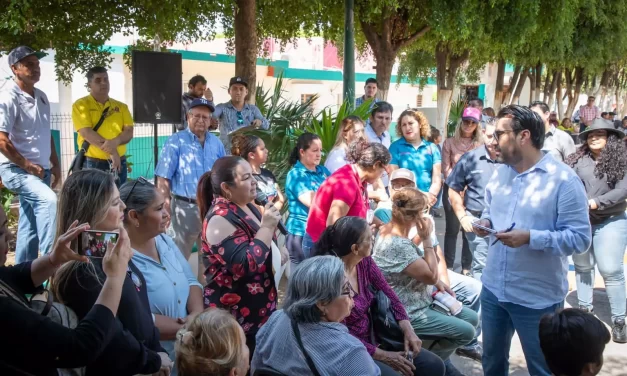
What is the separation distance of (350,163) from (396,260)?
1153mm

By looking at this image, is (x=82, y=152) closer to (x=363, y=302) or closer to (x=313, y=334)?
(x=363, y=302)

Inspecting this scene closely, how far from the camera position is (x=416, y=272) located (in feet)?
13.6

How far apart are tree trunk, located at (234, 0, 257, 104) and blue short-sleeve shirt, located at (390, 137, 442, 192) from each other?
7.89 ft

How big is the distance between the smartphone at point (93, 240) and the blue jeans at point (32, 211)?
335 centimetres

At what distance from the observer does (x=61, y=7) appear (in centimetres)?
790

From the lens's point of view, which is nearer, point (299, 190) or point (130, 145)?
point (299, 190)

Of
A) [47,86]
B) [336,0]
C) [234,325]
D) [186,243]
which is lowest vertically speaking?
[186,243]

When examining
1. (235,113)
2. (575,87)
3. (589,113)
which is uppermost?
(575,87)

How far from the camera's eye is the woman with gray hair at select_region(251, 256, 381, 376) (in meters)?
2.84

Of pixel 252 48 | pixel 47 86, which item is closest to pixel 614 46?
pixel 252 48

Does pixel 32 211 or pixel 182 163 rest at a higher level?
pixel 182 163

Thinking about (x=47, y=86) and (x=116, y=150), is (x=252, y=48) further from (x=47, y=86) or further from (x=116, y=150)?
(x=47, y=86)

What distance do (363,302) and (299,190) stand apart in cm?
183

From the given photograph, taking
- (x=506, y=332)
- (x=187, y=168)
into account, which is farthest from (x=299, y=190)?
(x=506, y=332)
